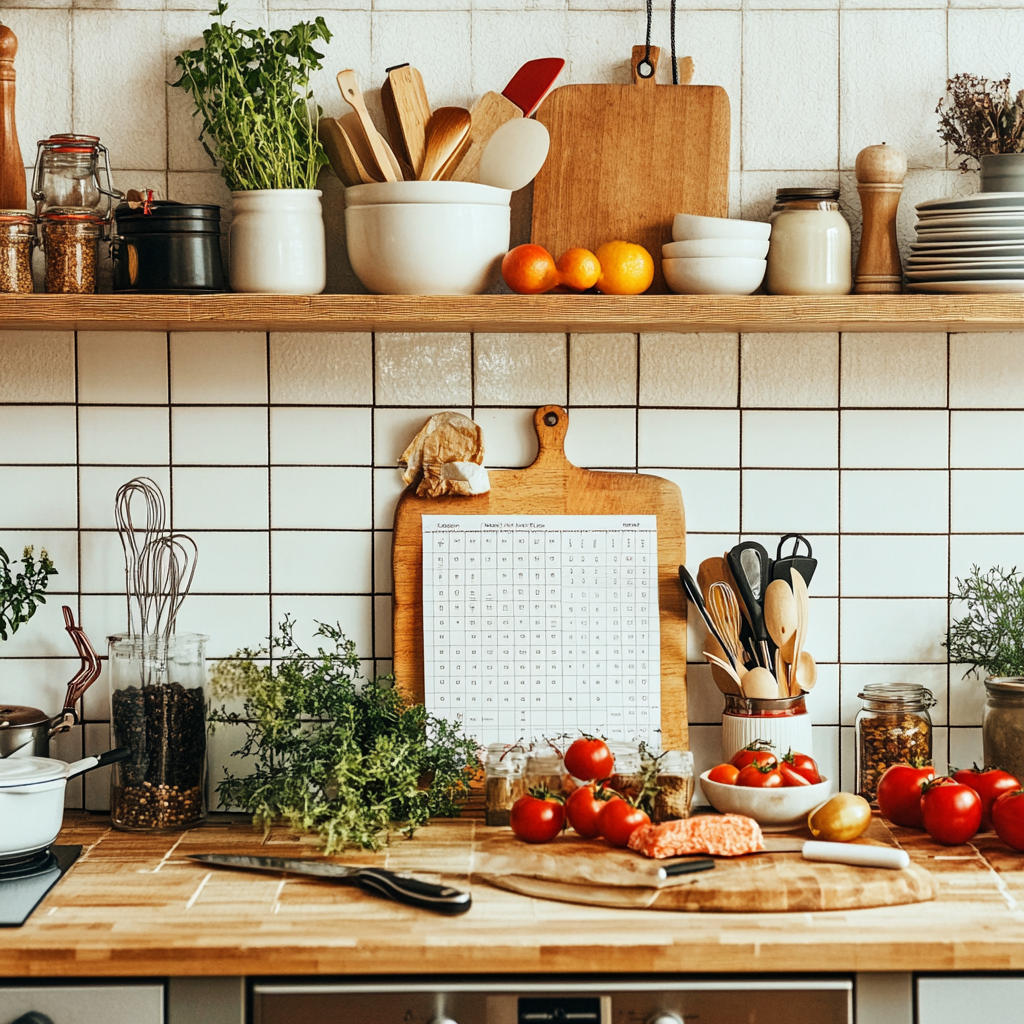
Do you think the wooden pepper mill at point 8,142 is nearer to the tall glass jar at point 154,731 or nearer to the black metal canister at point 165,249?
the black metal canister at point 165,249

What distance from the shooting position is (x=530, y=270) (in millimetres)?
1639

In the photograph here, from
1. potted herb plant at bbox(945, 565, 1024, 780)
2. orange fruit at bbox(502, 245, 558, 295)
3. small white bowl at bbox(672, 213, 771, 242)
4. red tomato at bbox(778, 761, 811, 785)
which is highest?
small white bowl at bbox(672, 213, 771, 242)

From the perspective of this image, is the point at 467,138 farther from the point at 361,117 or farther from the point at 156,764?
the point at 156,764

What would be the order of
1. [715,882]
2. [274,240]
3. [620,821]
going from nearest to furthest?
[715,882]
[620,821]
[274,240]

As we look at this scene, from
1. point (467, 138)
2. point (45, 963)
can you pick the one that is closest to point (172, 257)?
point (467, 138)

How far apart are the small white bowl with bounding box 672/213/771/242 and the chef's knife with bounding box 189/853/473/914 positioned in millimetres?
990

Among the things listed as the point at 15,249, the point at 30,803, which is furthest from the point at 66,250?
the point at 30,803

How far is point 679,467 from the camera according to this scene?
6.23ft

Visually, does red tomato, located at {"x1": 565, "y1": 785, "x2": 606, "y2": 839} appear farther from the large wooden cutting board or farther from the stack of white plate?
the stack of white plate

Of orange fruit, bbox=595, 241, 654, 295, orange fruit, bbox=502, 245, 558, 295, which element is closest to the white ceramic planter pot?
orange fruit, bbox=502, 245, 558, 295

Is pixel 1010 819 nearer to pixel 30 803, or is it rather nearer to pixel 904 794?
pixel 904 794

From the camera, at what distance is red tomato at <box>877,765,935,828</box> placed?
5.49 ft

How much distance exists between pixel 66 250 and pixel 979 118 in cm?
141

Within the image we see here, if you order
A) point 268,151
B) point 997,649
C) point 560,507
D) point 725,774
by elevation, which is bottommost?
point 725,774
